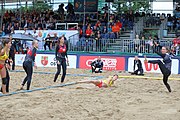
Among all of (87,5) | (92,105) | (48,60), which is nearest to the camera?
(92,105)

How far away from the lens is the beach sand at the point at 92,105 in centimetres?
762

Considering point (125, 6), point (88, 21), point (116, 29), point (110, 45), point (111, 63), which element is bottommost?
point (111, 63)

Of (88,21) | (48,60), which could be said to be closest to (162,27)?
(88,21)

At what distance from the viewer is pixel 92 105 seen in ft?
29.3

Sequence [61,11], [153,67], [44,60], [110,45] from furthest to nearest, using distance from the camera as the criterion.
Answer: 1. [61,11]
2. [44,60]
3. [110,45]
4. [153,67]

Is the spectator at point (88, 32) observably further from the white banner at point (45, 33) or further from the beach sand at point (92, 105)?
the beach sand at point (92, 105)

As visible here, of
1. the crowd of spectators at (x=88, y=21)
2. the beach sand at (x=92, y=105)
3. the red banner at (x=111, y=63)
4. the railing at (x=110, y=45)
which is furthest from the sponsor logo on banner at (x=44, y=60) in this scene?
the beach sand at (x=92, y=105)

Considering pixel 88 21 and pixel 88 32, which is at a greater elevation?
pixel 88 21

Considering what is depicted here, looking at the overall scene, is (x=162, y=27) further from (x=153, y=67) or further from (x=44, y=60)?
(x=44, y=60)

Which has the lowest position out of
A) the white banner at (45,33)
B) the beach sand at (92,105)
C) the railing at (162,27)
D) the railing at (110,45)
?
the beach sand at (92,105)

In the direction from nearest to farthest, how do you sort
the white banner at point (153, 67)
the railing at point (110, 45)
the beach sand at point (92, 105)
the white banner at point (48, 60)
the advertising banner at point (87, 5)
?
the beach sand at point (92, 105)
the white banner at point (153, 67)
the railing at point (110, 45)
the white banner at point (48, 60)
the advertising banner at point (87, 5)

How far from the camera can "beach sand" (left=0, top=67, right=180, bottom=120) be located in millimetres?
7621

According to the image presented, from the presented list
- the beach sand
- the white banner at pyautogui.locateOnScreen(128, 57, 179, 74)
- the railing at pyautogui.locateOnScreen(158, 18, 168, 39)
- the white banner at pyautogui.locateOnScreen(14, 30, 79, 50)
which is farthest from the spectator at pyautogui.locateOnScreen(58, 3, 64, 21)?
the beach sand

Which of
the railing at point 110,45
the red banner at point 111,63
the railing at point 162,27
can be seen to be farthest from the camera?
the railing at point 162,27
